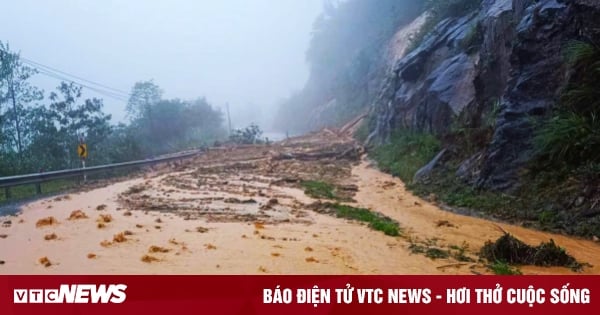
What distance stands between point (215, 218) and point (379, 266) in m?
4.07

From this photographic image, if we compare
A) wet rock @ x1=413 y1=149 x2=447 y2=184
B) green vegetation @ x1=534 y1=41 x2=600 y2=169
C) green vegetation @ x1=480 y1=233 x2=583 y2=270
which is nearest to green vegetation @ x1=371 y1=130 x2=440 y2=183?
wet rock @ x1=413 y1=149 x2=447 y2=184

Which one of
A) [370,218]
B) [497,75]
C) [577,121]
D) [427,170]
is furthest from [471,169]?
[370,218]

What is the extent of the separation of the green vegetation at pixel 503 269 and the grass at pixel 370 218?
76.3 inches

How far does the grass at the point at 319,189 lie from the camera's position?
36.4ft

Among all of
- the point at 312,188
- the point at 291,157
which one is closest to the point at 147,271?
the point at 312,188

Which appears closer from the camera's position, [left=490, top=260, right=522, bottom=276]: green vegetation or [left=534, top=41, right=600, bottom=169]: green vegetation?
[left=490, top=260, right=522, bottom=276]: green vegetation

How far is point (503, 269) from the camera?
4805 millimetres

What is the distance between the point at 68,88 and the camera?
2697 cm

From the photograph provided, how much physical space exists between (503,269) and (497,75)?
30.5 ft

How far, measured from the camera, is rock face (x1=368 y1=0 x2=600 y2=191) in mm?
9211

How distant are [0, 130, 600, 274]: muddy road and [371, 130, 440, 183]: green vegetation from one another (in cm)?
228

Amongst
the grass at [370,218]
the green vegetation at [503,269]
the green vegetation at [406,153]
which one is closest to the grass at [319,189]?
the grass at [370,218]

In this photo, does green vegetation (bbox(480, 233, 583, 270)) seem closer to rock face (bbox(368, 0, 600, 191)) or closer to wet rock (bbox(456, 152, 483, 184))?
rock face (bbox(368, 0, 600, 191))

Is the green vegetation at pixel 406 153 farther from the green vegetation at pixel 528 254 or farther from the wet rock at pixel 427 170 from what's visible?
the green vegetation at pixel 528 254
